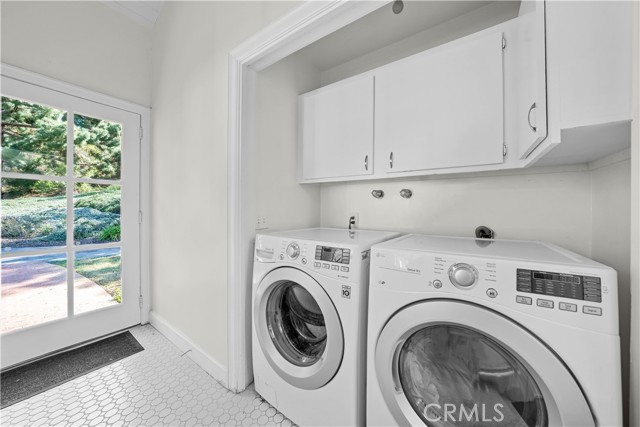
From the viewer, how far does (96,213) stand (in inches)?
78.8

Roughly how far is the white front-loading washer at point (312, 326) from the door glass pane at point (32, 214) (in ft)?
5.39

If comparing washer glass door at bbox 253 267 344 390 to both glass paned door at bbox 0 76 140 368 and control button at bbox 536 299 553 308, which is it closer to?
control button at bbox 536 299 553 308

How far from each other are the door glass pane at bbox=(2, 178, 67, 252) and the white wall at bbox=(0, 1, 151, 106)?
81 centimetres

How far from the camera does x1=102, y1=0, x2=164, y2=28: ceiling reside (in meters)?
2.04

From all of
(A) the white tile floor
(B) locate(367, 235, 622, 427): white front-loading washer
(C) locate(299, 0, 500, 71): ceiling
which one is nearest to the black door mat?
(A) the white tile floor

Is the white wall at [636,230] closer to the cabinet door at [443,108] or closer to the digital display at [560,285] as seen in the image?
the digital display at [560,285]

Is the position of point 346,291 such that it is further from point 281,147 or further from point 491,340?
point 281,147

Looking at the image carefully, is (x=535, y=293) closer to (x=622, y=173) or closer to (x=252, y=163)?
(x=622, y=173)

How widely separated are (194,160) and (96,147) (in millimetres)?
945

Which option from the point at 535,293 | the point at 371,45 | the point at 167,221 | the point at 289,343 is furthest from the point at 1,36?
the point at 535,293

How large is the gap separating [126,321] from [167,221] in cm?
99

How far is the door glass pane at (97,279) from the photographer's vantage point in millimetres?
1928

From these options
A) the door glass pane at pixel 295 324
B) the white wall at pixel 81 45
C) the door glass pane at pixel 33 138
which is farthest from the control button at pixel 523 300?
the white wall at pixel 81 45

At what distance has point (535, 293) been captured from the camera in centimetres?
71
